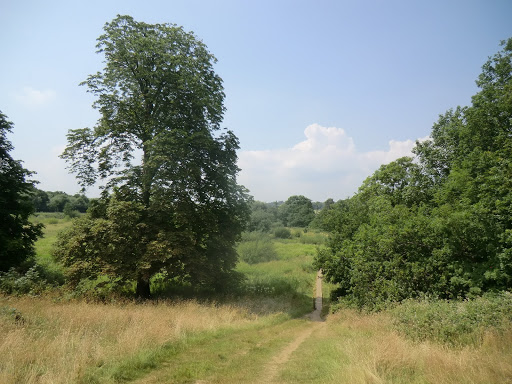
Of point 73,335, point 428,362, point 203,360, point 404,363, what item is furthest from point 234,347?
point 428,362

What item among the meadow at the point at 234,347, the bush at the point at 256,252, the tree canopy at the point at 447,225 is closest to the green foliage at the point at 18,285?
the meadow at the point at 234,347

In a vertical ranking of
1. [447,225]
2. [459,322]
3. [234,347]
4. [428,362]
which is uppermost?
[447,225]

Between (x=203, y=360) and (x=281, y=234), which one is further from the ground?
(x=281, y=234)

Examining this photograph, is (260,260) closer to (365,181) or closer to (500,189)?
(365,181)

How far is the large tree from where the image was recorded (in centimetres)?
1686

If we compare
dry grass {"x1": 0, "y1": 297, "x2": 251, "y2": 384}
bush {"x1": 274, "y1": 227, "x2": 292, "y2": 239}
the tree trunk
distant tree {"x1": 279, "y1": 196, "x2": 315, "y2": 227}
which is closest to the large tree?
the tree trunk

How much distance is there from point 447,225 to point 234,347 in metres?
12.2

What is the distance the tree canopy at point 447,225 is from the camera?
44.9ft

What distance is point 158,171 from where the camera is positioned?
57.8 feet

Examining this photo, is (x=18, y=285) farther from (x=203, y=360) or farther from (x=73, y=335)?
(x=203, y=360)

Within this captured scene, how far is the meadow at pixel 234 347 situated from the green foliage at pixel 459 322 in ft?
0.10

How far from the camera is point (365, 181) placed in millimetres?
30328

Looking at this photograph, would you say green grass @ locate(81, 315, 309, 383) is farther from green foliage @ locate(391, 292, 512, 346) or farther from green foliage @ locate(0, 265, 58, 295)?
green foliage @ locate(0, 265, 58, 295)

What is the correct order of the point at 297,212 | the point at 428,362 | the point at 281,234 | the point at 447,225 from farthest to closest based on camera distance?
1. the point at 297,212
2. the point at 281,234
3. the point at 447,225
4. the point at 428,362
